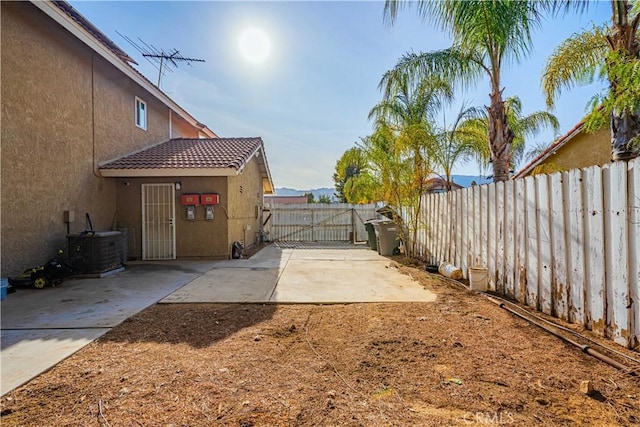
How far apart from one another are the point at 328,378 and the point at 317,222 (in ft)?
45.7

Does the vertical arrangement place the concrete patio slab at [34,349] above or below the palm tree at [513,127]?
below

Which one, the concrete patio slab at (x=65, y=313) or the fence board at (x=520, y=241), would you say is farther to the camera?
the fence board at (x=520, y=241)

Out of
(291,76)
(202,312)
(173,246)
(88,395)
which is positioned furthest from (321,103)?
(88,395)

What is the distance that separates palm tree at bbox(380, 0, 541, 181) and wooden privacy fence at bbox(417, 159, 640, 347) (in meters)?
1.56

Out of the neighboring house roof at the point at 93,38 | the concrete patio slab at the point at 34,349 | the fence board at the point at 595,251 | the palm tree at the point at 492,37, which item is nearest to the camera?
the concrete patio slab at the point at 34,349

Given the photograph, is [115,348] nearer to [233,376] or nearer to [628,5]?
[233,376]

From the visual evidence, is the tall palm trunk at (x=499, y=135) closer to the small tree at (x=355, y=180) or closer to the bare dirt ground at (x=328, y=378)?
the small tree at (x=355, y=180)

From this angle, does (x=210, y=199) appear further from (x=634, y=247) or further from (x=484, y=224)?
(x=634, y=247)

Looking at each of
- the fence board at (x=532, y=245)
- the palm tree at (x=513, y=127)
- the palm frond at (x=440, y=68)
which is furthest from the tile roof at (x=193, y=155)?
the fence board at (x=532, y=245)

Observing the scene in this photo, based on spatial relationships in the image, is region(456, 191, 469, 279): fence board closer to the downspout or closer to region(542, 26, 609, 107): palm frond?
region(542, 26, 609, 107): palm frond

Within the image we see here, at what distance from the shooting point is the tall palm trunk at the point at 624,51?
4.33 meters

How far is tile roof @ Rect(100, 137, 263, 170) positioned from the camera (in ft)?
31.2

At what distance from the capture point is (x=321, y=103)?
488 inches

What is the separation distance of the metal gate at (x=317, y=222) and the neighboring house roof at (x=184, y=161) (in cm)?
513
